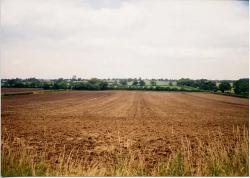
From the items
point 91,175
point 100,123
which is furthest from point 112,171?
point 100,123

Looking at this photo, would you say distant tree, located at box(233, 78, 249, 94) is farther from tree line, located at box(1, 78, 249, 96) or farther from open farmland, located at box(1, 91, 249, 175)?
open farmland, located at box(1, 91, 249, 175)

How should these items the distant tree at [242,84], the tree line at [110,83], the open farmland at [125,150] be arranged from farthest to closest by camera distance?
the tree line at [110,83]
the distant tree at [242,84]
the open farmland at [125,150]

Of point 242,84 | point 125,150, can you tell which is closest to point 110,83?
point 125,150

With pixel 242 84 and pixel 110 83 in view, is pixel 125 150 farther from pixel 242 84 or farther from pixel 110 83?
pixel 242 84

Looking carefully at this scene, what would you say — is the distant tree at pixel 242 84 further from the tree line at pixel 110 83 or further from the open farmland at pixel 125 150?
the open farmland at pixel 125 150

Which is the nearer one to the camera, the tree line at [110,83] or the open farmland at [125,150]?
the open farmland at [125,150]

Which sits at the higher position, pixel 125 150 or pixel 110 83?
pixel 110 83

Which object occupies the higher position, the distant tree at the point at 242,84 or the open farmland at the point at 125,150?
the distant tree at the point at 242,84

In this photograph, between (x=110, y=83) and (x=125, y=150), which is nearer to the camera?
(x=125, y=150)

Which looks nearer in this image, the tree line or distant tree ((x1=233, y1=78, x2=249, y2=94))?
distant tree ((x1=233, y1=78, x2=249, y2=94))

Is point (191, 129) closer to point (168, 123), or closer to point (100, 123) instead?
point (168, 123)

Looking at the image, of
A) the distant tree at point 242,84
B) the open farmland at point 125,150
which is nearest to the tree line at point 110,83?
the distant tree at point 242,84

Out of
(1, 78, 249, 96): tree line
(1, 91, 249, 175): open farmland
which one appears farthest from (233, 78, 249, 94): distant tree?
(1, 91, 249, 175): open farmland

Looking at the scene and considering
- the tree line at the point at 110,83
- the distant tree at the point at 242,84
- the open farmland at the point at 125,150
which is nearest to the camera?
the open farmland at the point at 125,150
